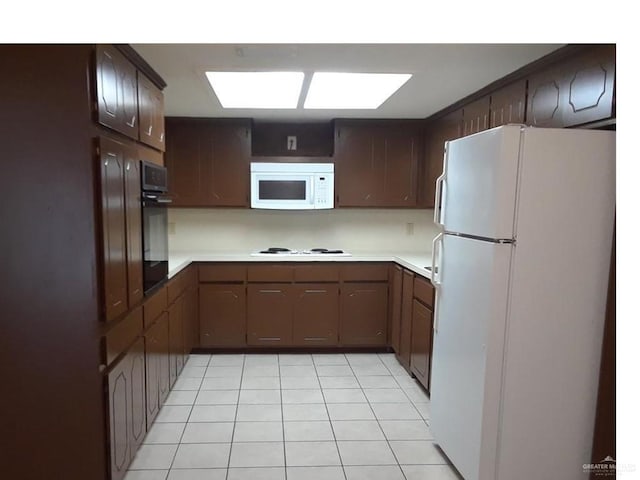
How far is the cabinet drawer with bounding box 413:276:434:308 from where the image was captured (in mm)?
2872

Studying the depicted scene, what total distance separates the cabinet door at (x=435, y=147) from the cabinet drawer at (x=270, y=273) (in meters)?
1.43

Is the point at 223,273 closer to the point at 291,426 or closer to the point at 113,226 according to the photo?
the point at 291,426

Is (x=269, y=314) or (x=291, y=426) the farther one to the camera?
(x=269, y=314)

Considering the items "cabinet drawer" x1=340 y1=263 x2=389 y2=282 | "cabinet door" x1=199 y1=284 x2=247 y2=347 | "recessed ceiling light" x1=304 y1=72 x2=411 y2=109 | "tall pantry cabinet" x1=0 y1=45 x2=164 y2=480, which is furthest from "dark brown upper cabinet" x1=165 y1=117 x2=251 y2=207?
"tall pantry cabinet" x1=0 y1=45 x2=164 y2=480

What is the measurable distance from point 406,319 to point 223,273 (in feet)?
5.40

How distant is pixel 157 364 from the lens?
2551 millimetres

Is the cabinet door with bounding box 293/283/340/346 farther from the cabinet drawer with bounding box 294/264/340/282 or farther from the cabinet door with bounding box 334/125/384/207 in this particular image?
the cabinet door with bounding box 334/125/384/207

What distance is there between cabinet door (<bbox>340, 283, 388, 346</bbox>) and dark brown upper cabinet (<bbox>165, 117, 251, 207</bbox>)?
4.34ft

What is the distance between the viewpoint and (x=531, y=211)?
1730 millimetres

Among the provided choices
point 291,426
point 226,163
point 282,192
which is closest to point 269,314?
point 282,192

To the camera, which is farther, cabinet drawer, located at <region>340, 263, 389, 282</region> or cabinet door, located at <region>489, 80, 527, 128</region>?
cabinet drawer, located at <region>340, 263, 389, 282</region>

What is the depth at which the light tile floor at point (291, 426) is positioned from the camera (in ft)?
7.04
